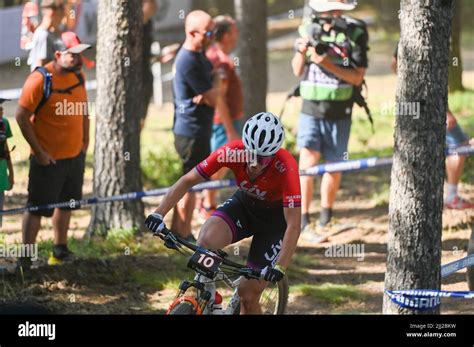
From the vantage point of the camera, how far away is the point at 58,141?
8.95 metres

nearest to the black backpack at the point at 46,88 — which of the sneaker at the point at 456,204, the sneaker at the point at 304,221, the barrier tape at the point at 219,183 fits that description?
the barrier tape at the point at 219,183

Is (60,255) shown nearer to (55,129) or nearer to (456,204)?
(55,129)

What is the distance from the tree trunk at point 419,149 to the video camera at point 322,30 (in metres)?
3.12

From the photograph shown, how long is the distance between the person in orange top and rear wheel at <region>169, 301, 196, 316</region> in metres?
2.69

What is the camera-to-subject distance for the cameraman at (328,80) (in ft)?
32.9

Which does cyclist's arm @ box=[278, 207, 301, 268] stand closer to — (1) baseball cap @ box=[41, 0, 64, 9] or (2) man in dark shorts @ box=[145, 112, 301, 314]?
(2) man in dark shorts @ box=[145, 112, 301, 314]

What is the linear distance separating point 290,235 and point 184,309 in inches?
35.8

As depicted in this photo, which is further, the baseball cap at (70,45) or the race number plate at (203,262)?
the baseball cap at (70,45)

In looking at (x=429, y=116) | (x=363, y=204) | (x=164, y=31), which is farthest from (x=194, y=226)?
(x=164, y=31)

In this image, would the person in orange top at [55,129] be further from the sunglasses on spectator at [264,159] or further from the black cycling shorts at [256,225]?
the sunglasses on spectator at [264,159]

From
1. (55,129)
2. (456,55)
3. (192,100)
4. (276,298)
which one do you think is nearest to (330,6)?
(192,100)

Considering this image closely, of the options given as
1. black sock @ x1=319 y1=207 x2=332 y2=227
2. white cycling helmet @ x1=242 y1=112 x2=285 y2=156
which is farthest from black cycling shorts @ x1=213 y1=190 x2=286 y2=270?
black sock @ x1=319 y1=207 x2=332 y2=227

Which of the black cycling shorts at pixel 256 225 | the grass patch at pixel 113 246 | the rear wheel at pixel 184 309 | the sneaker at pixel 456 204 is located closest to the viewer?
the rear wheel at pixel 184 309

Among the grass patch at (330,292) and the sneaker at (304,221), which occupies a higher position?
the sneaker at (304,221)
